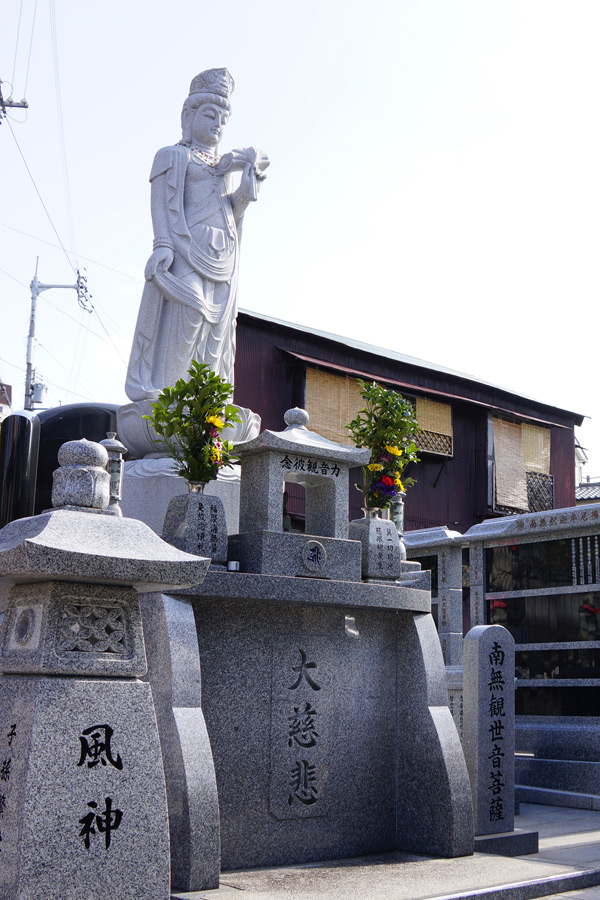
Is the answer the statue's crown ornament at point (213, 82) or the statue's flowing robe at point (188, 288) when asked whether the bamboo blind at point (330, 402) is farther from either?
the statue's crown ornament at point (213, 82)

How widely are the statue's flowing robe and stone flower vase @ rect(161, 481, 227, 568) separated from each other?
8.90 feet

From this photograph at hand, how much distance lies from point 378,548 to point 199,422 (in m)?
1.97

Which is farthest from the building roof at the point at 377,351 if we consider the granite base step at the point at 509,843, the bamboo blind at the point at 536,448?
the granite base step at the point at 509,843

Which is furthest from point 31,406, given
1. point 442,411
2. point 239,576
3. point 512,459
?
point 239,576

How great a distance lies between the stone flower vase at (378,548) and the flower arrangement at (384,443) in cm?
32

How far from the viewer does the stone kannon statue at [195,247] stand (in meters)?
9.88

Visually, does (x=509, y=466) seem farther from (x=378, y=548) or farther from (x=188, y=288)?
(x=378, y=548)

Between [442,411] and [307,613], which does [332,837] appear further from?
[442,411]

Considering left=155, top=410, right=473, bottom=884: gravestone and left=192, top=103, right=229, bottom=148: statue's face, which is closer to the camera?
A: left=155, top=410, right=473, bottom=884: gravestone

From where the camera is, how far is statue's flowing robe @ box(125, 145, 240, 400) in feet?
32.3

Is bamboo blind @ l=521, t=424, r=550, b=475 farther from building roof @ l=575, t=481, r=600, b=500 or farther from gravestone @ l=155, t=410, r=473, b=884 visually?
gravestone @ l=155, t=410, r=473, b=884

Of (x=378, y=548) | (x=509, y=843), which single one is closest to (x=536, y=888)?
(x=509, y=843)

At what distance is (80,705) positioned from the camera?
4.54 metres

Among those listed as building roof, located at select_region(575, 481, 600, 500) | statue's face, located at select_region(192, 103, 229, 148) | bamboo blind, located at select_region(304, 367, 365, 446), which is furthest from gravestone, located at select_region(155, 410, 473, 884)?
building roof, located at select_region(575, 481, 600, 500)
